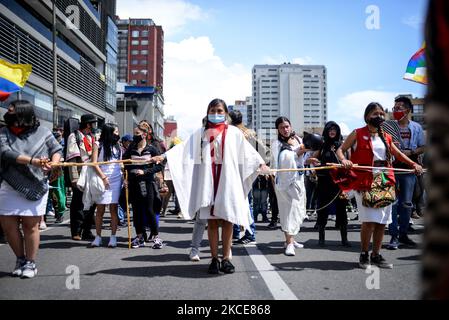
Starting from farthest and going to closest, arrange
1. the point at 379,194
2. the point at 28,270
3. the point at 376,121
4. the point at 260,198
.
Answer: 1. the point at 260,198
2. the point at 376,121
3. the point at 379,194
4. the point at 28,270

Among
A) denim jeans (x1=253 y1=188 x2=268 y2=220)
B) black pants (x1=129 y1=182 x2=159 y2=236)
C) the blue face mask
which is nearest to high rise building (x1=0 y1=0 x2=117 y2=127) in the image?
denim jeans (x1=253 y1=188 x2=268 y2=220)

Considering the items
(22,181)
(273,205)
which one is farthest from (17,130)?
(273,205)

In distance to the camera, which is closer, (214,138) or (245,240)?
(214,138)

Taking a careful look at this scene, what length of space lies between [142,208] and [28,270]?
249 centimetres

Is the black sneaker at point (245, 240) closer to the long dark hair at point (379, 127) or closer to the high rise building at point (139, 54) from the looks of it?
the long dark hair at point (379, 127)

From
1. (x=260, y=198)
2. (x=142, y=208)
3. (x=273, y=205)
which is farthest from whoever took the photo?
(x=260, y=198)

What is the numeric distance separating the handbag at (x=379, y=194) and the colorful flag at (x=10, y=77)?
706 centimetres

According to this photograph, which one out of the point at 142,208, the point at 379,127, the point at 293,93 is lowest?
the point at 142,208

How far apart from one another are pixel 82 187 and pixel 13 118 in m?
2.66

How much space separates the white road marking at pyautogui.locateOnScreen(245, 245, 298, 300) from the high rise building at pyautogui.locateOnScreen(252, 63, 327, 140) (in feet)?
476

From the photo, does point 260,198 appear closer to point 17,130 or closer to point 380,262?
point 380,262

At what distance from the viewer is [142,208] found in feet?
22.2

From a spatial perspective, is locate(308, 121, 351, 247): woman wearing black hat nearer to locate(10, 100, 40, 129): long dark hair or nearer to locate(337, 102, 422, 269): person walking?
locate(337, 102, 422, 269): person walking

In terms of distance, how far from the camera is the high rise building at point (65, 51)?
1033 inches
